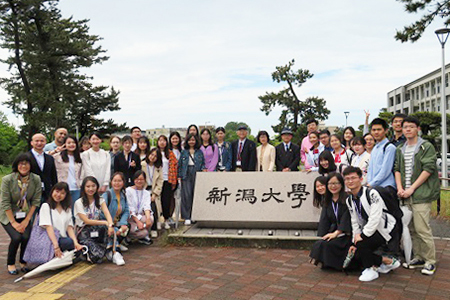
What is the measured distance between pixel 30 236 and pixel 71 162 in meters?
1.20

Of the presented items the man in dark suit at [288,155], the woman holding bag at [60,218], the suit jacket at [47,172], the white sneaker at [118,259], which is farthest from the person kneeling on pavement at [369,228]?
the suit jacket at [47,172]

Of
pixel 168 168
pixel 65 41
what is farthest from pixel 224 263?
pixel 65 41

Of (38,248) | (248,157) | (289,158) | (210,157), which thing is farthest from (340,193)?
(38,248)

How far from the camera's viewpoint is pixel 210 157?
6.67 meters

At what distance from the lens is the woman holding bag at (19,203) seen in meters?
4.47

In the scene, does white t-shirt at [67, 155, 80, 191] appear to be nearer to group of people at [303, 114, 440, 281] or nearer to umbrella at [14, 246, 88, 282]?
umbrella at [14, 246, 88, 282]

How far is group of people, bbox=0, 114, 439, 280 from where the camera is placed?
4258 millimetres

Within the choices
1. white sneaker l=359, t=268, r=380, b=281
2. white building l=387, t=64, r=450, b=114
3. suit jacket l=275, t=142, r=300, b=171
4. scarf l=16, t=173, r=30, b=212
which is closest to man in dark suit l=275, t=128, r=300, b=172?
suit jacket l=275, t=142, r=300, b=171

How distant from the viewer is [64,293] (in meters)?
3.79

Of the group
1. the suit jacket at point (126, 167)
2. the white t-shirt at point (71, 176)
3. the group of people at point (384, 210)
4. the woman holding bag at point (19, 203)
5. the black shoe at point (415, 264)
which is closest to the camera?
the group of people at point (384, 210)

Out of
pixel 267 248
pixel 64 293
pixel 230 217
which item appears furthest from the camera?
pixel 230 217

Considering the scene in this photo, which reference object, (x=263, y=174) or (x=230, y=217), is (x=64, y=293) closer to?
(x=230, y=217)

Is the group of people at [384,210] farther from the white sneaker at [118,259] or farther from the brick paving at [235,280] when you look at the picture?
the white sneaker at [118,259]

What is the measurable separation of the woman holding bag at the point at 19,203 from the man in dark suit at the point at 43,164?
0.24 metres
